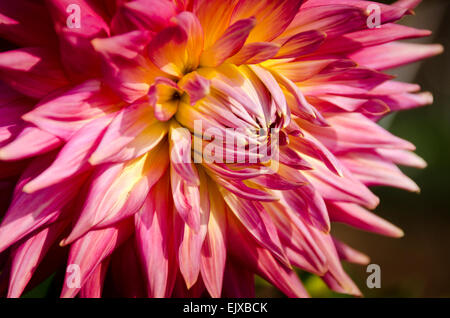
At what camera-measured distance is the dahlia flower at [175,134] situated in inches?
19.5

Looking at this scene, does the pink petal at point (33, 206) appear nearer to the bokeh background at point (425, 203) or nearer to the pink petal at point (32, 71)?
the pink petal at point (32, 71)

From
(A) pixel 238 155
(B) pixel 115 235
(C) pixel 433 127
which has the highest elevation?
(C) pixel 433 127

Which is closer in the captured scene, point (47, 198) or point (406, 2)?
point (47, 198)

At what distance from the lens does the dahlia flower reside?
50 centimetres

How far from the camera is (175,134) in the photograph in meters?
0.57

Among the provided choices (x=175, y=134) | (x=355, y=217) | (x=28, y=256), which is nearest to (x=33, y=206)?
(x=28, y=256)

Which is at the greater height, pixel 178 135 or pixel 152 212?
pixel 178 135

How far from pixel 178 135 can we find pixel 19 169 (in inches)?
9.0

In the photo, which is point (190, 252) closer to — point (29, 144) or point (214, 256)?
point (214, 256)

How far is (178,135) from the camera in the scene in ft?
1.88

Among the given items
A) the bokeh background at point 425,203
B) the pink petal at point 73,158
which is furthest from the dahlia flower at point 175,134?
the bokeh background at point 425,203
